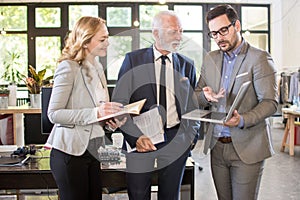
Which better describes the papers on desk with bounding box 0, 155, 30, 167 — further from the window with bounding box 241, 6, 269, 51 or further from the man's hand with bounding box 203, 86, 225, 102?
the window with bounding box 241, 6, 269, 51

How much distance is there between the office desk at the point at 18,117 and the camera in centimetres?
397

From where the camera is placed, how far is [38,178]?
218cm

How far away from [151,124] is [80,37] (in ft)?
1.68

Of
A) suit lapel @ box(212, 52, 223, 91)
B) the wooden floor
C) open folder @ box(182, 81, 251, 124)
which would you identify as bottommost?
the wooden floor

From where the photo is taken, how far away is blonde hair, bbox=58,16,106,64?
1728 mm

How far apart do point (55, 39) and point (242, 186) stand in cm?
739

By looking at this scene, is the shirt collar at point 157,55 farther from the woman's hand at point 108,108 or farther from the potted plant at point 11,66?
the potted plant at point 11,66

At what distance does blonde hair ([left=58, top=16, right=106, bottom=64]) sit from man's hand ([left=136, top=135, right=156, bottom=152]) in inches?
17.7

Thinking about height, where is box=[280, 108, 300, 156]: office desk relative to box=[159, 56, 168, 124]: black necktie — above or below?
below

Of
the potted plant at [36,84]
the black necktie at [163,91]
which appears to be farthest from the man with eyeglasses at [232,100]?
the potted plant at [36,84]

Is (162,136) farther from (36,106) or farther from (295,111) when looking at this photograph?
(295,111)

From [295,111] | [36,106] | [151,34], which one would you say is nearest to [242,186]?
[151,34]

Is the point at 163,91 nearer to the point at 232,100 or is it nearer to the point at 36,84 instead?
the point at 232,100

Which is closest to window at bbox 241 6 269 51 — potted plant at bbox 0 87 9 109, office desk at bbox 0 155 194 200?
potted plant at bbox 0 87 9 109
